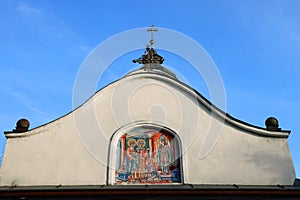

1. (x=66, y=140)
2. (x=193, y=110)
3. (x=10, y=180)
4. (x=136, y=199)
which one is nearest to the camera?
(x=136, y=199)

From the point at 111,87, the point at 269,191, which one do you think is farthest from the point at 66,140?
the point at 269,191

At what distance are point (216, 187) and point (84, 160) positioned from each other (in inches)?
120

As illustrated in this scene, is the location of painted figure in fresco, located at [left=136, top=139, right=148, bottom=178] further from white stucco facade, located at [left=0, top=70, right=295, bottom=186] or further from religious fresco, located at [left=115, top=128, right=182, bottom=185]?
white stucco facade, located at [left=0, top=70, right=295, bottom=186]

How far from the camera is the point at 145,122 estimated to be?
9227 mm

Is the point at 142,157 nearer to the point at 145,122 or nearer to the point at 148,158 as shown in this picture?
the point at 148,158

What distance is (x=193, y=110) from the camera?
9484 mm

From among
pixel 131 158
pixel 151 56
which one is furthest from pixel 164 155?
pixel 151 56

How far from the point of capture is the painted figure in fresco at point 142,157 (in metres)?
8.47

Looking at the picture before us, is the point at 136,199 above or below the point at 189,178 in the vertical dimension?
below

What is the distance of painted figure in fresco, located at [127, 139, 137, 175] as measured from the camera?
8.52m

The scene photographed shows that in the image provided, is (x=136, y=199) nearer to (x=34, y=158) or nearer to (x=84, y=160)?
(x=84, y=160)

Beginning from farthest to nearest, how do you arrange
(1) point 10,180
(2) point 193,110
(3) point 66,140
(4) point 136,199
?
(2) point 193,110
(3) point 66,140
(1) point 10,180
(4) point 136,199

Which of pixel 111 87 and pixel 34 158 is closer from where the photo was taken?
pixel 34 158

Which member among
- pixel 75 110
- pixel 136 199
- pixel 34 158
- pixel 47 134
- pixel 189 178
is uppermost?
pixel 75 110
